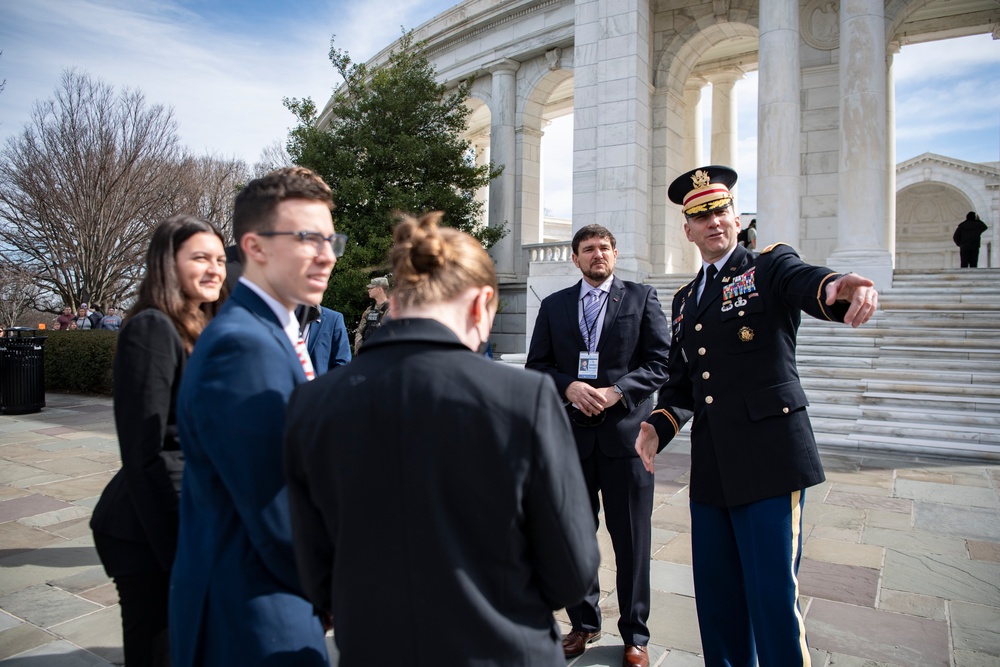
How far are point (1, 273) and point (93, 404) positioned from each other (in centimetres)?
1537

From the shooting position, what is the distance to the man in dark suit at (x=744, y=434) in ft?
8.14

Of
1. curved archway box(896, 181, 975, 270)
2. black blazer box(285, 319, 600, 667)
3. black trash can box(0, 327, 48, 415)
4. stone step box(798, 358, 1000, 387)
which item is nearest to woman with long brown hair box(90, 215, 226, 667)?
black blazer box(285, 319, 600, 667)

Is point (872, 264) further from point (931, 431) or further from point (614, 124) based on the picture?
point (614, 124)

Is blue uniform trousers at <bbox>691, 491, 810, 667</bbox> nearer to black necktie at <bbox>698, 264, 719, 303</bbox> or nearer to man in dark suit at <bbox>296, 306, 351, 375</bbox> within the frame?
black necktie at <bbox>698, 264, 719, 303</bbox>

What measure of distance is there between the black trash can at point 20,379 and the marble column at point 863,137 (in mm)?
15235

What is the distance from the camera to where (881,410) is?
9.20 meters

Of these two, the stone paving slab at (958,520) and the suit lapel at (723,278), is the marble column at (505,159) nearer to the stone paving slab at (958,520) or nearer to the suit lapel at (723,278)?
the stone paving slab at (958,520)

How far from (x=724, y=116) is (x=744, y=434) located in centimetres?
1988

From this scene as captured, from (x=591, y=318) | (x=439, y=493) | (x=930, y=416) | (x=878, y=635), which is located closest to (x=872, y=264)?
(x=930, y=416)

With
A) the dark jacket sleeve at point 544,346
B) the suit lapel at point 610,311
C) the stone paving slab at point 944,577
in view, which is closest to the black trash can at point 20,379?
the dark jacket sleeve at point 544,346

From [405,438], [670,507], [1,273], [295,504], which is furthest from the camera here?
Answer: [1,273]

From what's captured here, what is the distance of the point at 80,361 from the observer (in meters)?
14.9

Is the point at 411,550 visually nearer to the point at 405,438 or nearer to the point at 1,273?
the point at 405,438

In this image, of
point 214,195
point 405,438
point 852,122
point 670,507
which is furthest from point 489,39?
point 405,438
